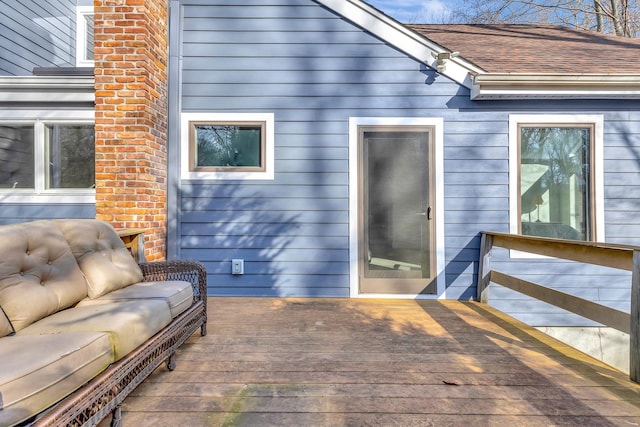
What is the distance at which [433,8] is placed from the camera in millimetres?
8891

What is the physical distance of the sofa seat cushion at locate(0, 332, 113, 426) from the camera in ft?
3.59

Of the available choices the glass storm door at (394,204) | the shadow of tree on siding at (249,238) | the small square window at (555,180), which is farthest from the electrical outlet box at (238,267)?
the small square window at (555,180)

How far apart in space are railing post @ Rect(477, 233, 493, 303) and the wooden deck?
687 millimetres

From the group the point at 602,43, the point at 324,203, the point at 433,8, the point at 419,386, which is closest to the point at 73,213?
the point at 324,203

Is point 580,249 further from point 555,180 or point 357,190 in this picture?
point 357,190

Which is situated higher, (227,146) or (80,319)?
(227,146)

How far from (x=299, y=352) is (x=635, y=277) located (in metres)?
2.13

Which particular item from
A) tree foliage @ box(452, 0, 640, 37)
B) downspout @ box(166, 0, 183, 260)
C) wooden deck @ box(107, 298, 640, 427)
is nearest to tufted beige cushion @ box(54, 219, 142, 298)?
wooden deck @ box(107, 298, 640, 427)

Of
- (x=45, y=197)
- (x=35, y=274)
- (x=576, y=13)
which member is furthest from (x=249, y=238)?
(x=576, y=13)

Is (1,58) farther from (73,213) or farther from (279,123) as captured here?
(279,123)

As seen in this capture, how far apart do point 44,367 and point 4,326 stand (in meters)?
0.55

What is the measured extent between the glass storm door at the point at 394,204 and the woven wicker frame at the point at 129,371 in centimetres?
191

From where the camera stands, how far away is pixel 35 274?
1809 millimetres

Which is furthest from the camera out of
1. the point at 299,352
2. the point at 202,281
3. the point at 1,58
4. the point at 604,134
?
the point at 1,58
